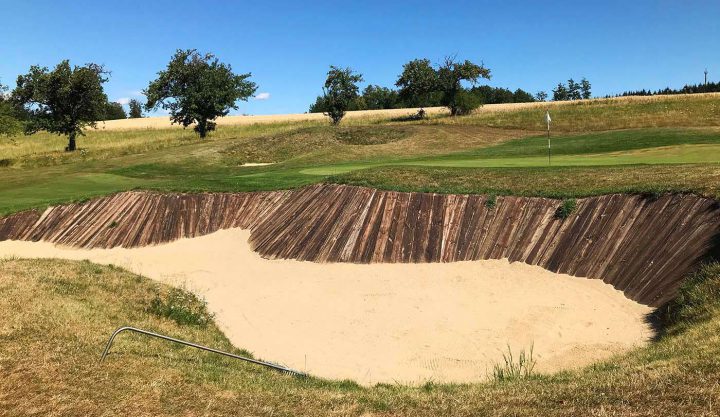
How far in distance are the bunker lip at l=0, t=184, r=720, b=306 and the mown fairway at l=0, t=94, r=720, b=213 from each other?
36.1 inches

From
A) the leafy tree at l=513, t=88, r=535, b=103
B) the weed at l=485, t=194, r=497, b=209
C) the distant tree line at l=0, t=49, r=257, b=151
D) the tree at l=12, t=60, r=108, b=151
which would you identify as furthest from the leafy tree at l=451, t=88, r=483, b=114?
the leafy tree at l=513, t=88, r=535, b=103

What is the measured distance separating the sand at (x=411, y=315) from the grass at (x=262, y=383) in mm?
1585

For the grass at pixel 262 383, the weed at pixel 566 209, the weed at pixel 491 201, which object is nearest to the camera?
the grass at pixel 262 383

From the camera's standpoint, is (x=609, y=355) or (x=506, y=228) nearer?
(x=609, y=355)

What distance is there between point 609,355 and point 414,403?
478 centimetres

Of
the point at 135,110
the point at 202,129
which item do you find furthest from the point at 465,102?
the point at 135,110

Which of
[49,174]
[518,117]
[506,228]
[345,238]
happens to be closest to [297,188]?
[345,238]

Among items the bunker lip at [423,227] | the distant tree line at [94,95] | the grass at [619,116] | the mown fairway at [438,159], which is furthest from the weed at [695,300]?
the distant tree line at [94,95]

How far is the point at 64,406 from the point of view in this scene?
6184mm

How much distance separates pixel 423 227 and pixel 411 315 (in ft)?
14.2

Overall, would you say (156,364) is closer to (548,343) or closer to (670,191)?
(548,343)

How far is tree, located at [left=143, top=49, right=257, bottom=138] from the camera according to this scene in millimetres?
53969

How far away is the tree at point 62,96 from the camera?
2013 inches

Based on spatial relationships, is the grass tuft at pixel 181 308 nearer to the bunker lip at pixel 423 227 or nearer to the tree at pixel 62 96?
the bunker lip at pixel 423 227
